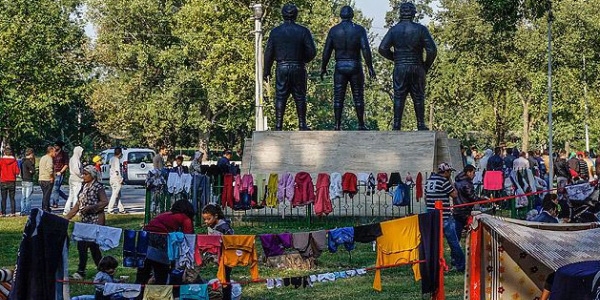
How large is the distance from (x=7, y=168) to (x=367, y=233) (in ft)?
50.3

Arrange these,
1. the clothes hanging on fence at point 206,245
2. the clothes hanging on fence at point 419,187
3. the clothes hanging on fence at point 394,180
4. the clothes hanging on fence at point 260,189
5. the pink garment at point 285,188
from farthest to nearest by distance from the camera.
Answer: the clothes hanging on fence at point 260,189 → the clothes hanging on fence at point 394,180 → the pink garment at point 285,188 → the clothes hanging on fence at point 419,187 → the clothes hanging on fence at point 206,245

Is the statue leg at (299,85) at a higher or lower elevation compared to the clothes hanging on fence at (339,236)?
higher

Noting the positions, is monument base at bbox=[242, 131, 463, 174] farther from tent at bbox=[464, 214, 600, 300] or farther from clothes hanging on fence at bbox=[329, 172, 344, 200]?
tent at bbox=[464, 214, 600, 300]

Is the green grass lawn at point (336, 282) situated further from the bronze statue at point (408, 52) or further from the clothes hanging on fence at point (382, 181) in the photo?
the bronze statue at point (408, 52)

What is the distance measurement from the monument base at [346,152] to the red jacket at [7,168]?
19.6 ft

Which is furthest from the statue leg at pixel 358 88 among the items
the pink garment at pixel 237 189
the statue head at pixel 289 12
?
the pink garment at pixel 237 189

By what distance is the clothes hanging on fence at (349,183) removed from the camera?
2056 centimetres

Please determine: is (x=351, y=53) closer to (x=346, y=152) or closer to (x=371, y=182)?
(x=346, y=152)

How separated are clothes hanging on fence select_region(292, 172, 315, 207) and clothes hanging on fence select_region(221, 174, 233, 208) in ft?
4.71

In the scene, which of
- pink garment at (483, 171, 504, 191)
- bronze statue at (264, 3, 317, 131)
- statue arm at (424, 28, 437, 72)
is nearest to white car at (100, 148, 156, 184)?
bronze statue at (264, 3, 317, 131)

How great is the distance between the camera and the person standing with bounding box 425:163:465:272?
14609 millimetres

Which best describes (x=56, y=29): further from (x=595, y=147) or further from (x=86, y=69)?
(x=595, y=147)

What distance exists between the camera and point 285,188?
819 inches

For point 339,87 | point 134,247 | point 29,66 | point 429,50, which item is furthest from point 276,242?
point 29,66
